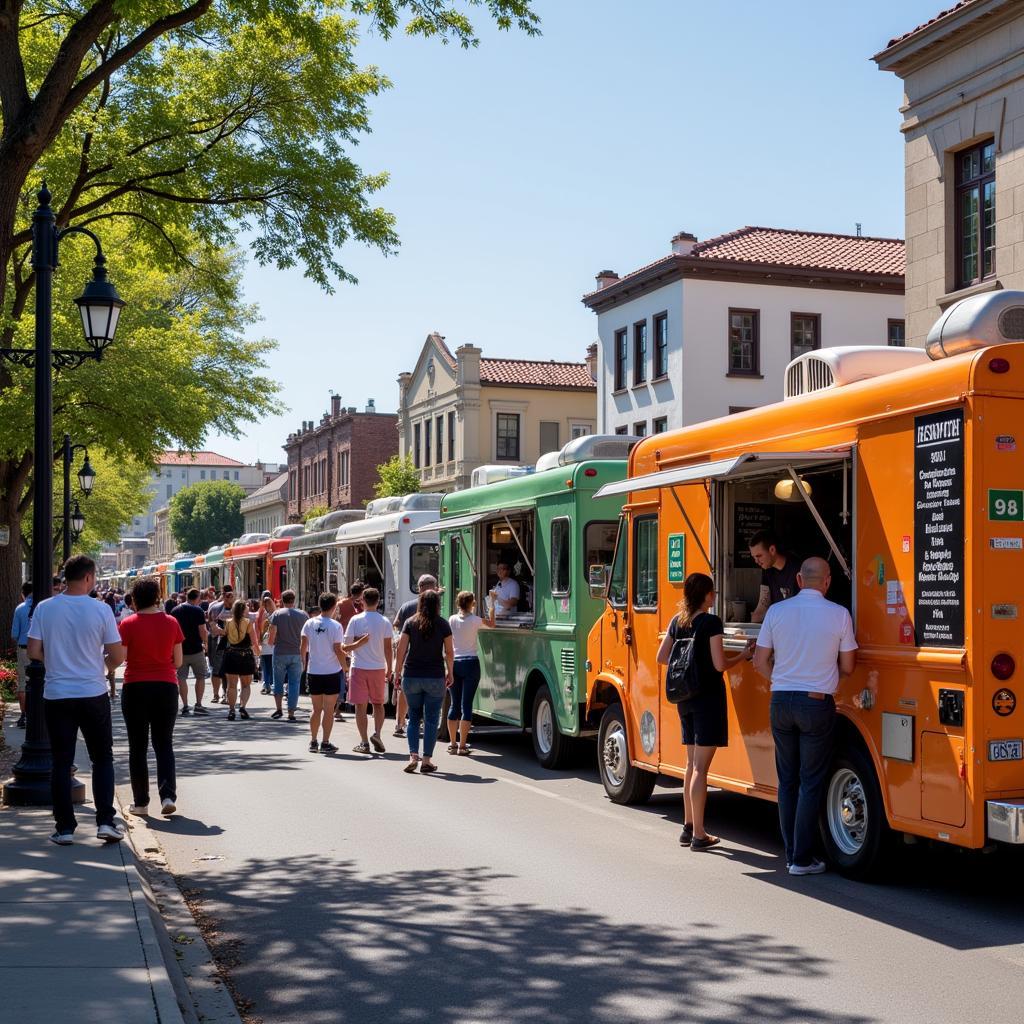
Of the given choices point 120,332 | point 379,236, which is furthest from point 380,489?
point 379,236

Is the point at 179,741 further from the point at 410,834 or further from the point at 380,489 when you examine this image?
the point at 380,489

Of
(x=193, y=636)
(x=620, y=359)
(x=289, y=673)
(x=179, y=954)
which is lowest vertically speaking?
(x=179, y=954)

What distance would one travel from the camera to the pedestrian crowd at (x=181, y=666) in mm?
8914

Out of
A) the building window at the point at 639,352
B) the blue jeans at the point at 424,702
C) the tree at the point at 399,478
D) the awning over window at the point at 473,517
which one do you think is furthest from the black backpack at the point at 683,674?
the tree at the point at 399,478

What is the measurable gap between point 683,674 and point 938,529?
2.33 m

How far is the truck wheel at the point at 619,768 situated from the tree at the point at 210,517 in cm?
10359

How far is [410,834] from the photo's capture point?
9.92 meters

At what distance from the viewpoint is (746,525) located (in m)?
10.3

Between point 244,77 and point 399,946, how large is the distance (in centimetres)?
1457

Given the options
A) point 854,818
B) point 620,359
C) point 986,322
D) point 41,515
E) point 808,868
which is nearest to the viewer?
point 986,322

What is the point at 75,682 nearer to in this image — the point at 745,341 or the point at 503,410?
the point at 745,341

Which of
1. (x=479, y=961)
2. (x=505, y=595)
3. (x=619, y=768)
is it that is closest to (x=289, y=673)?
(x=505, y=595)

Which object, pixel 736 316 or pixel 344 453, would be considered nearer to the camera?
pixel 736 316

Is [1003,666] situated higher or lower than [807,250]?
lower
